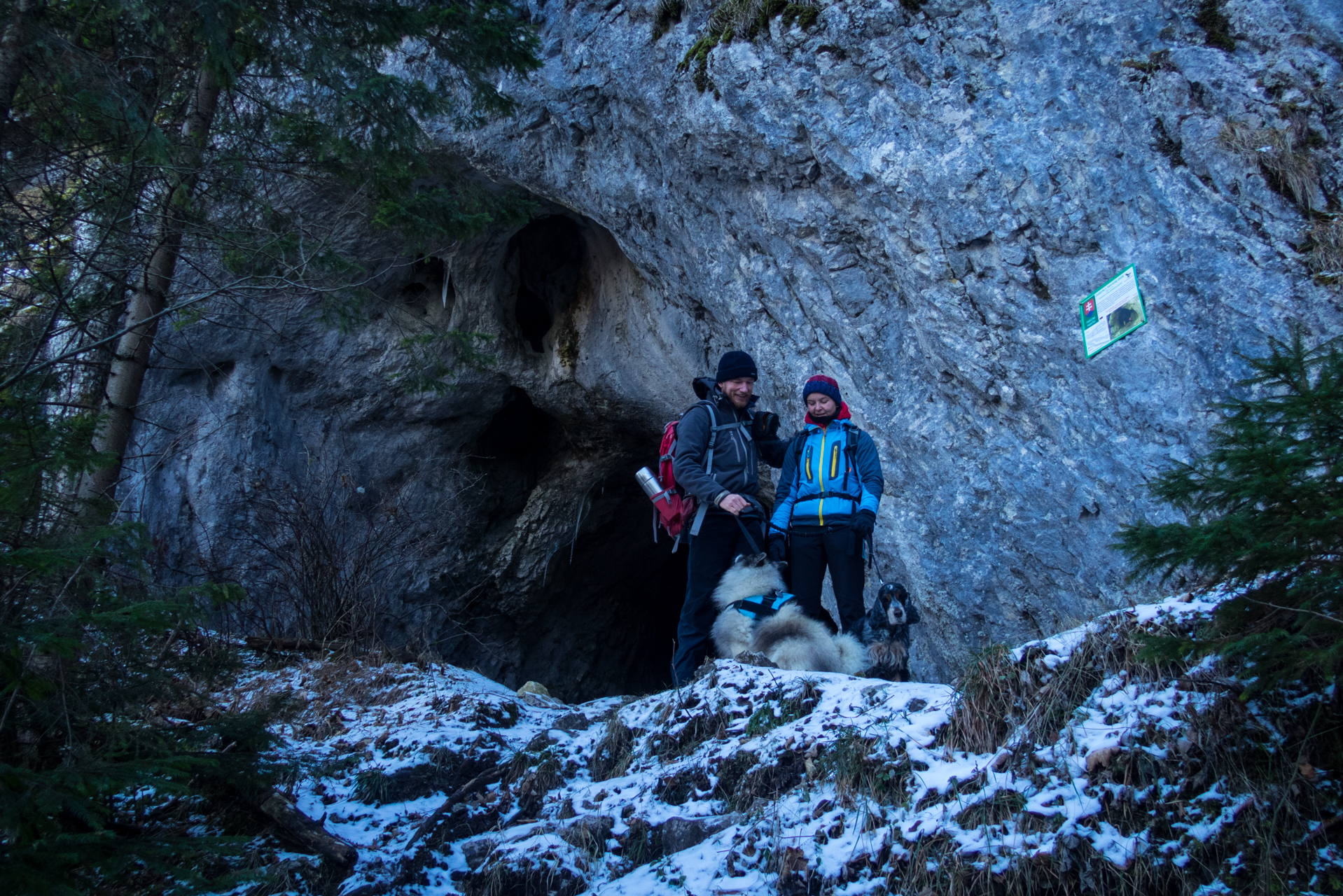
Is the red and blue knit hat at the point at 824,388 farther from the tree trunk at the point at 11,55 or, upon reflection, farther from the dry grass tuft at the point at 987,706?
the tree trunk at the point at 11,55

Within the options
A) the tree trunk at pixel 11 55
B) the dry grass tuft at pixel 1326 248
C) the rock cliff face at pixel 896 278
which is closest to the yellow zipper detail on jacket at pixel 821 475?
the rock cliff face at pixel 896 278

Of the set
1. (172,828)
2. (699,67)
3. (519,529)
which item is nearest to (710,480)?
(172,828)

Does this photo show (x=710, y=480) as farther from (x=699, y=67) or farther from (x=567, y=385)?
(x=567, y=385)

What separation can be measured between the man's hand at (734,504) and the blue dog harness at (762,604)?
47cm

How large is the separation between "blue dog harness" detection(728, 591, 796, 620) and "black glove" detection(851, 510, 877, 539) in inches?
20.5

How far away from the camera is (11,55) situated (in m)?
4.50

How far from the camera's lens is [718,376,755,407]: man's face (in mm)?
5121

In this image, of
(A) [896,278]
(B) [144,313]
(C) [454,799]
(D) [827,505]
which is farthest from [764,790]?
(B) [144,313]

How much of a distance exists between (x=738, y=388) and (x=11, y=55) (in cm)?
432

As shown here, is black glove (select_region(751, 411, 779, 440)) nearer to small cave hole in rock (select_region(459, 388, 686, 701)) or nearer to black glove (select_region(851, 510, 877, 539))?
black glove (select_region(851, 510, 877, 539))

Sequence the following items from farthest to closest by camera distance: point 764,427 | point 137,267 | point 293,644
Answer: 1. point 293,644
2. point 137,267
3. point 764,427

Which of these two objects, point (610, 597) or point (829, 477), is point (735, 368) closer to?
point (829, 477)

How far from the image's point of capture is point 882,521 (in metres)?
6.43

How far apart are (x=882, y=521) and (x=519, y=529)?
17.9ft
